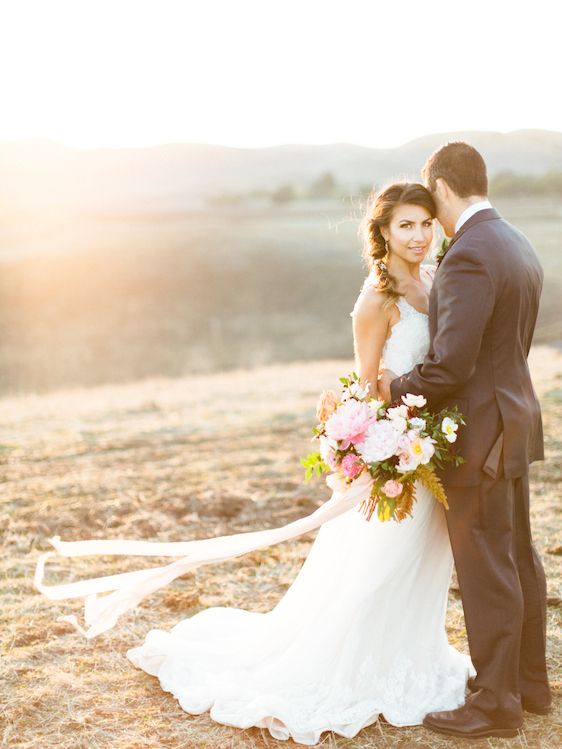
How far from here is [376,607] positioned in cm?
384

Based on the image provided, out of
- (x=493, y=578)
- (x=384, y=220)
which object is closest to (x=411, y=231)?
(x=384, y=220)

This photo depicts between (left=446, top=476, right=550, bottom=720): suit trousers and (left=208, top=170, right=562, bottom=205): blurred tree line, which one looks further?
(left=208, top=170, right=562, bottom=205): blurred tree line

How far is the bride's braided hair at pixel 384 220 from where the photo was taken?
3705 mm

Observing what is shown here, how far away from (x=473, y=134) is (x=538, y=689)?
30.0 meters

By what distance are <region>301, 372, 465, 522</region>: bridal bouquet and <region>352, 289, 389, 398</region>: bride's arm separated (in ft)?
0.65

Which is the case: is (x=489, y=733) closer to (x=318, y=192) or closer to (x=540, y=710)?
(x=540, y=710)

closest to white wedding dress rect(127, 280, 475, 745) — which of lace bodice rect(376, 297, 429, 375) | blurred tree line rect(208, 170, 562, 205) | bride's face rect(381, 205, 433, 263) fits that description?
lace bodice rect(376, 297, 429, 375)

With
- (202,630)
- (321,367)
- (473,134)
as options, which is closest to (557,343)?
(321,367)

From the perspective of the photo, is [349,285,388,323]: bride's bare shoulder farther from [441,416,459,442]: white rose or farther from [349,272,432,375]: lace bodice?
[441,416,459,442]: white rose

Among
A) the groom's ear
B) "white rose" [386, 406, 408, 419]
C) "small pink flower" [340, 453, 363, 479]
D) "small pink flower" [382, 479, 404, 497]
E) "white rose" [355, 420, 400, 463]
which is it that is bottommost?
"small pink flower" [382, 479, 404, 497]

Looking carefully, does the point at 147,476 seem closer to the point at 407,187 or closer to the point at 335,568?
the point at 335,568

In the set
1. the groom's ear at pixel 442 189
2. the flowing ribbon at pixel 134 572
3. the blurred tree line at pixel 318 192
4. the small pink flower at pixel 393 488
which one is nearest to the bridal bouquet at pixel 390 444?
the small pink flower at pixel 393 488

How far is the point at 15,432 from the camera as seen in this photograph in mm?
11805

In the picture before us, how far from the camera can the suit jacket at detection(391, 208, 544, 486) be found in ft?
11.0
